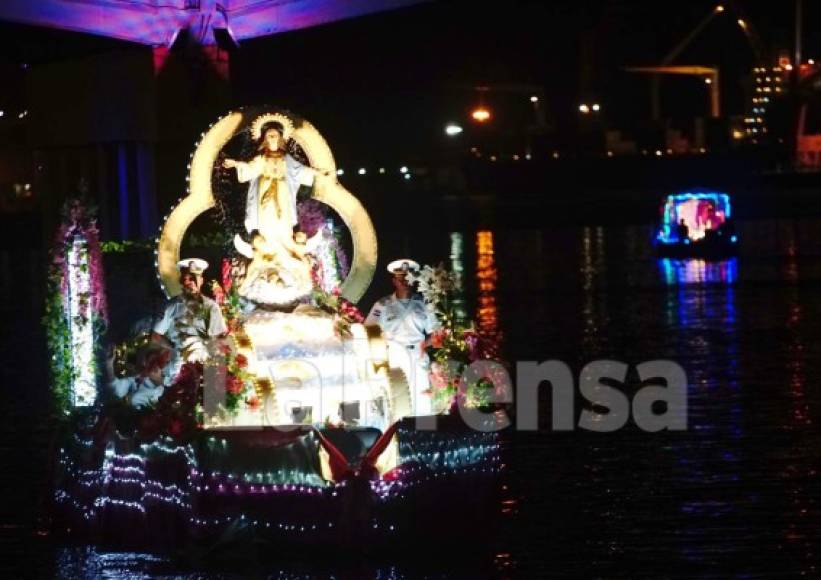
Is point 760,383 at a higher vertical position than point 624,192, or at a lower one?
lower

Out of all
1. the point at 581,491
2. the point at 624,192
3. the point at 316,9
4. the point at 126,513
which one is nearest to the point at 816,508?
the point at 581,491

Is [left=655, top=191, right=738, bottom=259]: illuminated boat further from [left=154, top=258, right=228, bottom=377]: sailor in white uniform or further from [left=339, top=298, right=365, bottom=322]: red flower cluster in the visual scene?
[left=154, top=258, right=228, bottom=377]: sailor in white uniform

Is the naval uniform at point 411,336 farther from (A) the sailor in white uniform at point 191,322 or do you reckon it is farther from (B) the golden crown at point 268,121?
(B) the golden crown at point 268,121

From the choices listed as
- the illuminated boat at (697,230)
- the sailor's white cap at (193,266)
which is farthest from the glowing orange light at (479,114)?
the sailor's white cap at (193,266)

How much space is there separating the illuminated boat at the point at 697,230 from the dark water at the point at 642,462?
326 inches

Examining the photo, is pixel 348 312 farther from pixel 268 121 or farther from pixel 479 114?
pixel 479 114

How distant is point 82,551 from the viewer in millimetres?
10555

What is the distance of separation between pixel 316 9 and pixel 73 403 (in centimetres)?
439

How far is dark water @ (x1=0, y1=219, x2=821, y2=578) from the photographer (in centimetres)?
1003

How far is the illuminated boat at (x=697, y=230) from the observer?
3650cm

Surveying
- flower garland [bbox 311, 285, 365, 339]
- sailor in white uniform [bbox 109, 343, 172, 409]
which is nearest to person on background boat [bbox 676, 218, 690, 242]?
flower garland [bbox 311, 285, 365, 339]

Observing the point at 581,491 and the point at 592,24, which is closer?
the point at 581,491

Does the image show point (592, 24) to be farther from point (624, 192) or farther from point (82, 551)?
Answer: point (82, 551)

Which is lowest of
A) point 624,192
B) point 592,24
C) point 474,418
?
point 474,418
